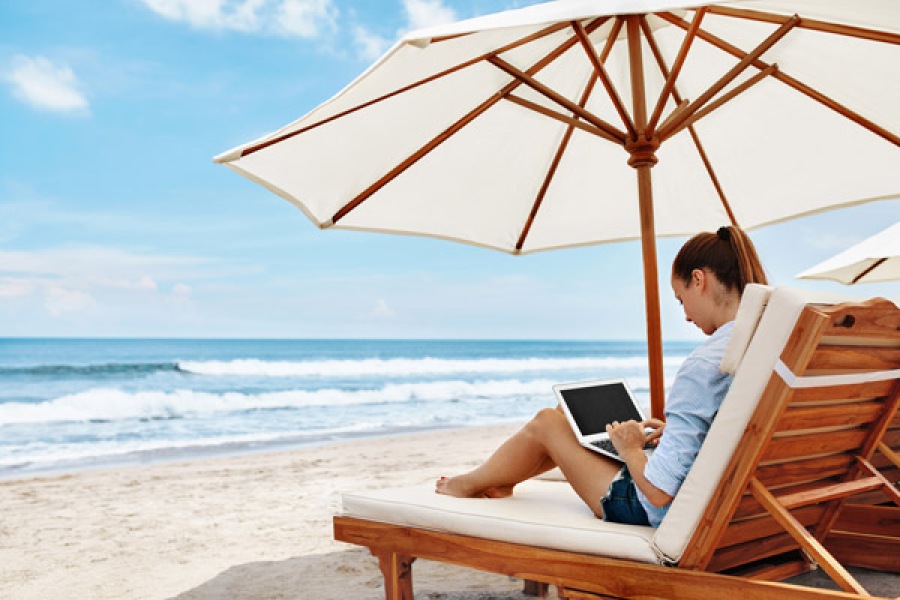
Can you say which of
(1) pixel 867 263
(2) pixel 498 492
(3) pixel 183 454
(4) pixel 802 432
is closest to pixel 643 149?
(2) pixel 498 492

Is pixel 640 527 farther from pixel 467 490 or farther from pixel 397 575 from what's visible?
pixel 397 575

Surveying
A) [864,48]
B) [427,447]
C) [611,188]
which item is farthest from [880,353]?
[427,447]

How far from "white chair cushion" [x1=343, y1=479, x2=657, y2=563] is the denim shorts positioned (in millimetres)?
38

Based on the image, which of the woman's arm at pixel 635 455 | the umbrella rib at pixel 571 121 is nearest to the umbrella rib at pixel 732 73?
the umbrella rib at pixel 571 121

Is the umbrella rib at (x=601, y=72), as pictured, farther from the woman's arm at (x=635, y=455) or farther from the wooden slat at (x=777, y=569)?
the wooden slat at (x=777, y=569)

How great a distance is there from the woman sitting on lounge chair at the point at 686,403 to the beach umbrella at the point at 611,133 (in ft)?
3.55

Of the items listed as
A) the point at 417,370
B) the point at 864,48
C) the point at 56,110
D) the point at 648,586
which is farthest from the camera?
the point at 56,110

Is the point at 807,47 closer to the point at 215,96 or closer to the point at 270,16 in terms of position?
the point at 215,96

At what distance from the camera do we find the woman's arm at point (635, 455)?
248cm

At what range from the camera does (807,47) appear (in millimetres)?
4082

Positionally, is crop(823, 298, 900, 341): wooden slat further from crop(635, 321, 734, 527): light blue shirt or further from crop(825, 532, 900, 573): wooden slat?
crop(825, 532, 900, 573): wooden slat

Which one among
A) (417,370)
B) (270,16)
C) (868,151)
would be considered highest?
(270,16)

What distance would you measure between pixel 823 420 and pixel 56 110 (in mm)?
48754

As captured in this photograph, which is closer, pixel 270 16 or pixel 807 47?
pixel 807 47
